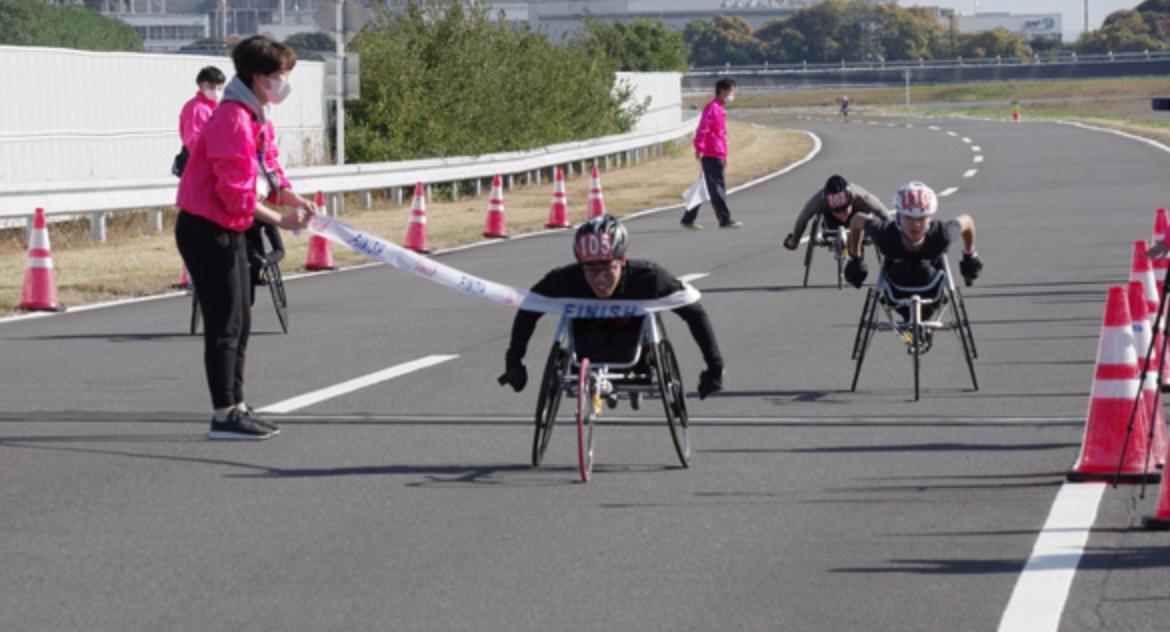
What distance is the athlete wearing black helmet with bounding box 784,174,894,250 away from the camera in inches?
734

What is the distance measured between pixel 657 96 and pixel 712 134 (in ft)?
124

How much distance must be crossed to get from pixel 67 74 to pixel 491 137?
44.0ft

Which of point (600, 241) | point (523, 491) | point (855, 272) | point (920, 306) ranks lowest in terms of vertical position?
point (523, 491)

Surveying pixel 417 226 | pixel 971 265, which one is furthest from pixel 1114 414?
pixel 417 226

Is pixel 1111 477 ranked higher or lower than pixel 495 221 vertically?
lower

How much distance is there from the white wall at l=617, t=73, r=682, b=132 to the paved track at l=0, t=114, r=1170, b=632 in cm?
4381

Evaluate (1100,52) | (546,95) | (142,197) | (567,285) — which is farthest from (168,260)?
Result: (1100,52)

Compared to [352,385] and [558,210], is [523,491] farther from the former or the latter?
[558,210]

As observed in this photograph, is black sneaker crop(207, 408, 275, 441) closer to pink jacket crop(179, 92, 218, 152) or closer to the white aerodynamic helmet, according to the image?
the white aerodynamic helmet

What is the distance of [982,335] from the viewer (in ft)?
52.0

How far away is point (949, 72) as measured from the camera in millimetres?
136625

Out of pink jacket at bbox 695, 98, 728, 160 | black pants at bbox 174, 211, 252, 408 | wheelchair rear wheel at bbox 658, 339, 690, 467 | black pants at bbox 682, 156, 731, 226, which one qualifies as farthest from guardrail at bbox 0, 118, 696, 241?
wheelchair rear wheel at bbox 658, 339, 690, 467

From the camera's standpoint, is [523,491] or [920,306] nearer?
[523,491]

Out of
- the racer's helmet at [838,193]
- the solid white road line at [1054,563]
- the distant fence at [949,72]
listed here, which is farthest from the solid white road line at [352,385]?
the distant fence at [949,72]
